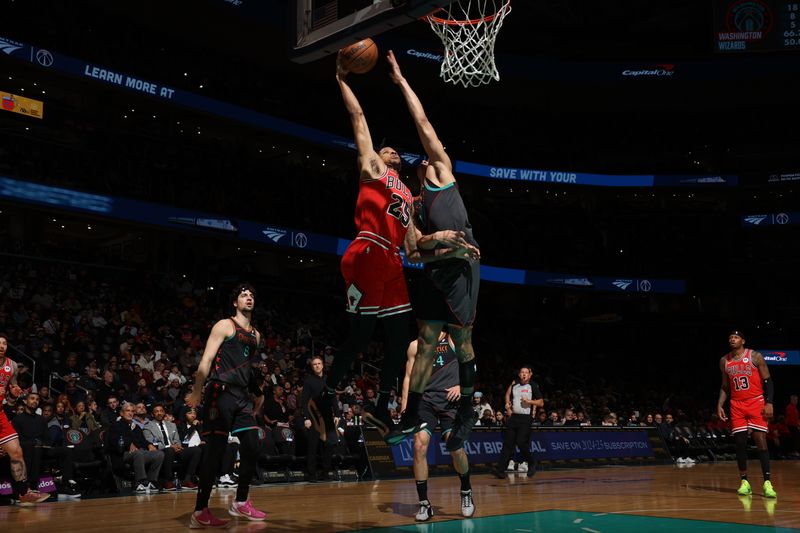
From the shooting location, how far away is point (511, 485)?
13.8 meters

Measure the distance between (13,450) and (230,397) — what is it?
4.07 m

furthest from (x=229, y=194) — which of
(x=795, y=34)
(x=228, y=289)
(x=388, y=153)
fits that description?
(x=795, y=34)

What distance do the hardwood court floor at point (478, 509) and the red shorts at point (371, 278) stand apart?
2.42 m

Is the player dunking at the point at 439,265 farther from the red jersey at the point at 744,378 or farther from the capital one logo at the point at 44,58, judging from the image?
the capital one logo at the point at 44,58

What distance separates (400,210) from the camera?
6672mm

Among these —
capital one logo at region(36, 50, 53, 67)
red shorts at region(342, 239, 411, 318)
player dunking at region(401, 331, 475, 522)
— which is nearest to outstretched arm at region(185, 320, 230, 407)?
player dunking at region(401, 331, 475, 522)

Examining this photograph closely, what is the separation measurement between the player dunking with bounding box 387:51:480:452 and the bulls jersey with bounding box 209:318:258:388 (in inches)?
106

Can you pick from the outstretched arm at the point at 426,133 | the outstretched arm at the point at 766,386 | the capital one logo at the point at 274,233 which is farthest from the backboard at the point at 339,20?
the capital one logo at the point at 274,233

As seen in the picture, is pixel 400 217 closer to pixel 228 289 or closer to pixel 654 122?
pixel 228 289

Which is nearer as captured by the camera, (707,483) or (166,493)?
(166,493)

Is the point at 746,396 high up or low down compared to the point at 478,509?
up

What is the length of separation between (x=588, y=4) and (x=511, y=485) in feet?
82.8

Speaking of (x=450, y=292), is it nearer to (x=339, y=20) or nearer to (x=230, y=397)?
(x=339, y=20)

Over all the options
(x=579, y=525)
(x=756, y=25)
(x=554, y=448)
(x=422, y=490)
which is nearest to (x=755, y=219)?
(x=756, y=25)
